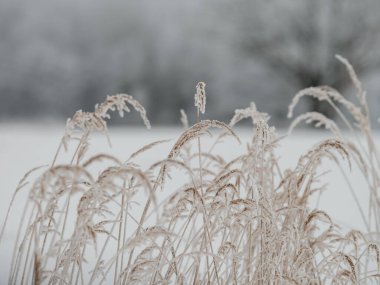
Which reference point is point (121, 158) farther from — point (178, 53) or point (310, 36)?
point (178, 53)

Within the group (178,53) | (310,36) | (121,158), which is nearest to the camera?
(121,158)

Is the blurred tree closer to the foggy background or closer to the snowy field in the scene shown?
the foggy background

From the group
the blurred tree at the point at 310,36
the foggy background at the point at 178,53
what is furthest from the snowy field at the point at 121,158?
the blurred tree at the point at 310,36

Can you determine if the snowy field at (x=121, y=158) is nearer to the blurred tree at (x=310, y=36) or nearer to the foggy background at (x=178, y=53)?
the foggy background at (x=178, y=53)

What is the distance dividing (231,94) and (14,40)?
6.33m

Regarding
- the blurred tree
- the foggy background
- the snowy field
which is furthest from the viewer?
the foggy background

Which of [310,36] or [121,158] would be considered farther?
[310,36]

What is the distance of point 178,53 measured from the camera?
17.6 meters

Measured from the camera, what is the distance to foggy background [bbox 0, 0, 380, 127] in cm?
1542

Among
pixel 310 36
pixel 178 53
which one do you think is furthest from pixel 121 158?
pixel 178 53

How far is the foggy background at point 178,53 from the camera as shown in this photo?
50.6ft

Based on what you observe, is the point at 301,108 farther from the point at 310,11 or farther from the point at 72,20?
the point at 72,20

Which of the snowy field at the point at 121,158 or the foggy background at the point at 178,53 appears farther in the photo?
the foggy background at the point at 178,53

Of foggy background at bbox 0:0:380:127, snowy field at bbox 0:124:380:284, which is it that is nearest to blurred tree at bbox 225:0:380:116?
foggy background at bbox 0:0:380:127
